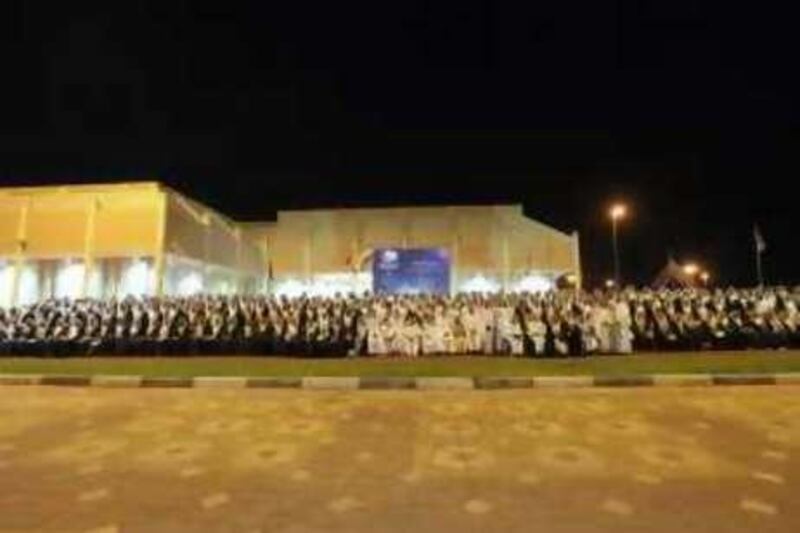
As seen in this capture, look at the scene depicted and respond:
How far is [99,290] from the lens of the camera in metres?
25.4

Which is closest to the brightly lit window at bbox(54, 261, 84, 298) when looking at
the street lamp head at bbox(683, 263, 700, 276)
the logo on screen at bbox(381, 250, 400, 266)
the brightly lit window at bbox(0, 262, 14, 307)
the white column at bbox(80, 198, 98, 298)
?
the white column at bbox(80, 198, 98, 298)

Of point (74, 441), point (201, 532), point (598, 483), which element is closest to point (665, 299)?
point (598, 483)

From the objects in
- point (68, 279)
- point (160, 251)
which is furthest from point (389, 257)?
point (68, 279)

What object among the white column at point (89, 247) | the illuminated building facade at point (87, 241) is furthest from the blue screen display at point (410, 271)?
the white column at point (89, 247)

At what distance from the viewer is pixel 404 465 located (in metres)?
6.14

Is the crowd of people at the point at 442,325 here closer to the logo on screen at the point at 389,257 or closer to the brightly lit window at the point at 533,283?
the logo on screen at the point at 389,257

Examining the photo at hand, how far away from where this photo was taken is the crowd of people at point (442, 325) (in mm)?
16844

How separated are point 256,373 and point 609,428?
7.67 metres

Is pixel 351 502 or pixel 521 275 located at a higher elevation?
pixel 521 275

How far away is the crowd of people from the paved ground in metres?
6.64

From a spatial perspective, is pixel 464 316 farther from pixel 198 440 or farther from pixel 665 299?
pixel 198 440

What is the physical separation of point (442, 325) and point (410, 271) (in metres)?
8.20

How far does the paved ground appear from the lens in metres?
4.66

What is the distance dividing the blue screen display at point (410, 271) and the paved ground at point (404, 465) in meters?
15.0
